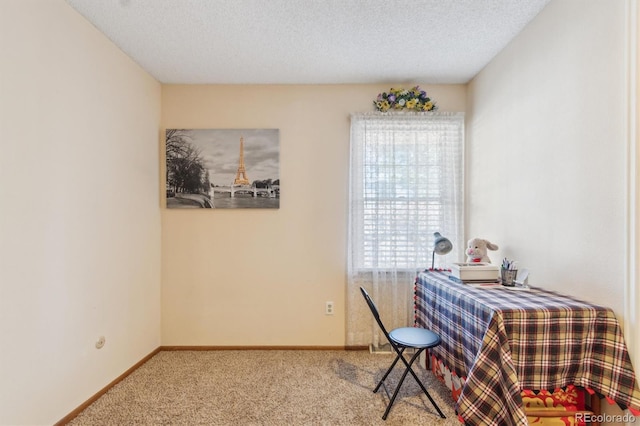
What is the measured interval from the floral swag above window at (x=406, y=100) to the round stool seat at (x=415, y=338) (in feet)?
6.57

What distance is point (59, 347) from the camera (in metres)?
1.90

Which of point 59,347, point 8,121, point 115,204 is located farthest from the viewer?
point 115,204

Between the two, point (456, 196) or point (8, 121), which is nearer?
point (8, 121)

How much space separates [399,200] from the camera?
2959mm

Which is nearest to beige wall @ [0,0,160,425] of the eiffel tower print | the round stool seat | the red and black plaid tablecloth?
the eiffel tower print

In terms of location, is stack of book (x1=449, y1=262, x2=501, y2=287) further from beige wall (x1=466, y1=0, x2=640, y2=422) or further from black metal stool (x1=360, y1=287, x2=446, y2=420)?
black metal stool (x1=360, y1=287, x2=446, y2=420)

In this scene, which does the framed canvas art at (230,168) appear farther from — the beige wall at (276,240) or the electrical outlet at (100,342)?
the electrical outlet at (100,342)

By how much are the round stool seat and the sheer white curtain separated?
2.64ft

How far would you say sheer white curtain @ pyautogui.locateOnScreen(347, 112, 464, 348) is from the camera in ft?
9.68

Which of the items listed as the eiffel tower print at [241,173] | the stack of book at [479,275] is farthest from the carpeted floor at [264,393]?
the eiffel tower print at [241,173]

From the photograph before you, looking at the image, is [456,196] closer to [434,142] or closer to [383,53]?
[434,142]

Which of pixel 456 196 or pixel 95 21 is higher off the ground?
pixel 95 21

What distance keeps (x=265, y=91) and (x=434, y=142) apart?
1.73m

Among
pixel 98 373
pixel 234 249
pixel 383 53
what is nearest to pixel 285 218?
pixel 234 249
